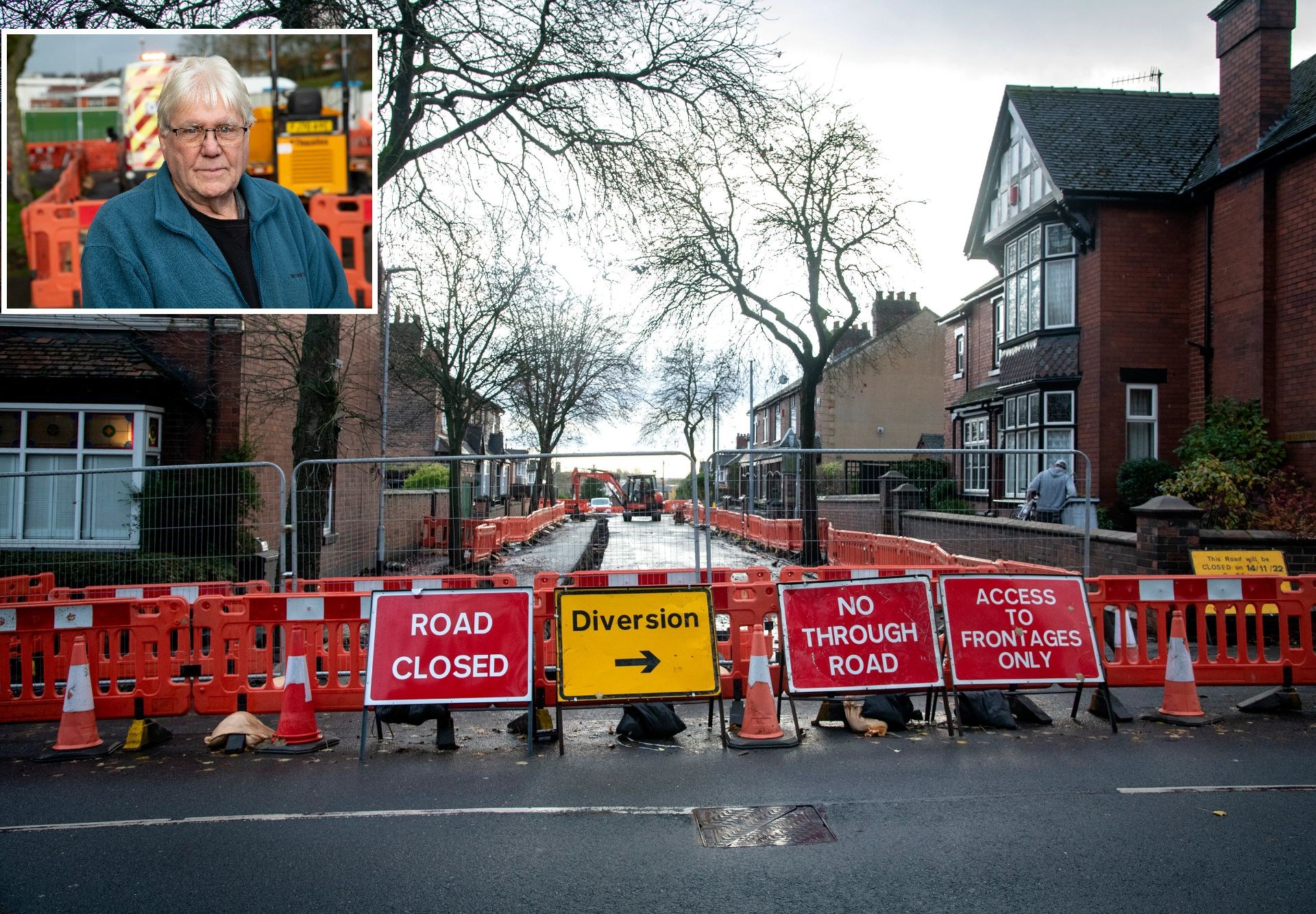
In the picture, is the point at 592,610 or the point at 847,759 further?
the point at 592,610

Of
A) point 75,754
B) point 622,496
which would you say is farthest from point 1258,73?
point 75,754

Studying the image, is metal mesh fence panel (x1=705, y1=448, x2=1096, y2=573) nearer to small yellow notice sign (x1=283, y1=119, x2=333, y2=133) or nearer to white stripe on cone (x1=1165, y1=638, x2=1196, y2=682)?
white stripe on cone (x1=1165, y1=638, x2=1196, y2=682)

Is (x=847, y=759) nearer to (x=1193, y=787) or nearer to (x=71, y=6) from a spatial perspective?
(x=1193, y=787)

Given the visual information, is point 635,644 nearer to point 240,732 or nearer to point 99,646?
point 240,732

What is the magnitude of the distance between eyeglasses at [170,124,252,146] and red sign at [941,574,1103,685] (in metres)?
7.96

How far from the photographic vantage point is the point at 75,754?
22.1 feet

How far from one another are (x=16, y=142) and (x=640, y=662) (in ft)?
27.2

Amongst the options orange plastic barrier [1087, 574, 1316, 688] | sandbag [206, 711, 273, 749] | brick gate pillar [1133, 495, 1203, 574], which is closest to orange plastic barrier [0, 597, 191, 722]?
sandbag [206, 711, 273, 749]

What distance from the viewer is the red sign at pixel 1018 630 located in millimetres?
7191

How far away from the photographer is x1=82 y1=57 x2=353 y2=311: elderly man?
30.4ft

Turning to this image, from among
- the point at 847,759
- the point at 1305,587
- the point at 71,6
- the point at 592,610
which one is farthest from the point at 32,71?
the point at 1305,587

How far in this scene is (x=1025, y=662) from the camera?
23.7 ft

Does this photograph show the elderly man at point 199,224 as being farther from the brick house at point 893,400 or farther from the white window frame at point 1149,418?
the brick house at point 893,400

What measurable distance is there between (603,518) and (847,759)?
3.91 meters
